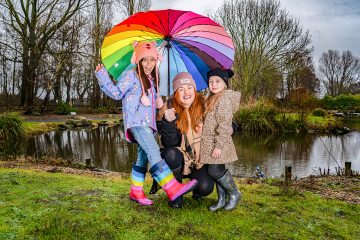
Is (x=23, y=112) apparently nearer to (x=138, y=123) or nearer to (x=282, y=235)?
(x=138, y=123)

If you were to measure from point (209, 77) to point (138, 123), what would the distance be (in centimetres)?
98

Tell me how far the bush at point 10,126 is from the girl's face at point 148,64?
33.6ft

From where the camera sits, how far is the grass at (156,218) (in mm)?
1998

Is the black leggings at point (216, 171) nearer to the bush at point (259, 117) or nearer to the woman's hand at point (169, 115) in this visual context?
the woman's hand at point (169, 115)

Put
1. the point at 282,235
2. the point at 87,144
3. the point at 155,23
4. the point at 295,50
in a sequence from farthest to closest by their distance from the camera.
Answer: the point at 295,50 < the point at 87,144 < the point at 155,23 < the point at 282,235

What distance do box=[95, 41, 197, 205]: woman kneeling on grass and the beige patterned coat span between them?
354 mm

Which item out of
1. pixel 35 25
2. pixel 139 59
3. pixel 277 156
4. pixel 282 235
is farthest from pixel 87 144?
pixel 35 25

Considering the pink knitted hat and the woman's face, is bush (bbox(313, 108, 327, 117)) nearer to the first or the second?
the woman's face

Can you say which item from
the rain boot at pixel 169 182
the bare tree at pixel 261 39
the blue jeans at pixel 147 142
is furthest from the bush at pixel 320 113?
the blue jeans at pixel 147 142

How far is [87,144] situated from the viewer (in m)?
9.73

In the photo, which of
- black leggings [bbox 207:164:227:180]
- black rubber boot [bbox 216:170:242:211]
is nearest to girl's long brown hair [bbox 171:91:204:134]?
black leggings [bbox 207:164:227:180]

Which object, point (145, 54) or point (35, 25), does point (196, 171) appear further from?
point (35, 25)

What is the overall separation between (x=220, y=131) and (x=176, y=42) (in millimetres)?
Answer: 1242

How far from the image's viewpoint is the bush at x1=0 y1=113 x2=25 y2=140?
32.9 ft
